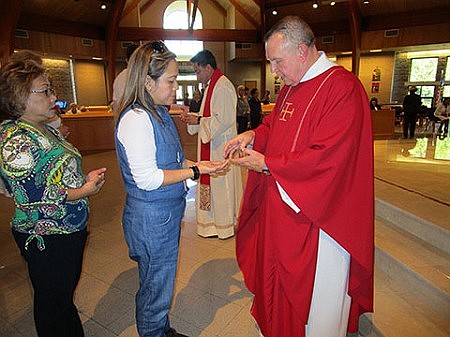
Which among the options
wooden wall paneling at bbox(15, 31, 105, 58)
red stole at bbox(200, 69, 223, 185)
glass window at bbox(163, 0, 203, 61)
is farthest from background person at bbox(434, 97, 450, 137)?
wooden wall paneling at bbox(15, 31, 105, 58)

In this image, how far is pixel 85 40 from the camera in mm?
11891

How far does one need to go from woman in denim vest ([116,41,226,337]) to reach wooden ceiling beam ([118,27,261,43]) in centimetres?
1284

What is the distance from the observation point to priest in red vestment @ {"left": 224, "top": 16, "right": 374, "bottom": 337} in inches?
51.3

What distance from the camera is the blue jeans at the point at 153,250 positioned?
1421 mm

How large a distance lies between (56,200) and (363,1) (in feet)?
40.8

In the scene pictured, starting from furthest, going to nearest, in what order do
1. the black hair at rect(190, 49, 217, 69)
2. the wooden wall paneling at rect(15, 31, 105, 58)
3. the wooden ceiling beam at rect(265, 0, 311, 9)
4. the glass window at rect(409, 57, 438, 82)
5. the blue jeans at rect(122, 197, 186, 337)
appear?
the glass window at rect(409, 57, 438, 82) < the wooden ceiling beam at rect(265, 0, 311, 9) < the wooden wall paneling at rect(15, 31, 105, 58) < the black hair at rect(190, 49, 217, 69) < the blue jeans at rect(122, 197, 186, 337)

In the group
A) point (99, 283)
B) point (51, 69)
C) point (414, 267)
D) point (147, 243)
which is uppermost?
point (51, 69)

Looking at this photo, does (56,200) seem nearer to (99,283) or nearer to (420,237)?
(99,283)

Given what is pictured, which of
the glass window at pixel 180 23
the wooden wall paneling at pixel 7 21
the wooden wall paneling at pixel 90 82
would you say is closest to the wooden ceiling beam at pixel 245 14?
the glass window at pixel 180 23

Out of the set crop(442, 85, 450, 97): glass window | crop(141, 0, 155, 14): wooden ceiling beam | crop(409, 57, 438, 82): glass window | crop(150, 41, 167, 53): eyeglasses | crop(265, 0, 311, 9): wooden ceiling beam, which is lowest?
crop(150, 41, 167, 53): eyeglasses

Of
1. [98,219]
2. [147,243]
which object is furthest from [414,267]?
[98,219]

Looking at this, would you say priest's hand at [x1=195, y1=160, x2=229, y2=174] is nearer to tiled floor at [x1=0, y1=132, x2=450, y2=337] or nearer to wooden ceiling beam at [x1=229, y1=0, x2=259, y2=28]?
tiled floor at [x1=0, y1=132, x2=450, y2=337]

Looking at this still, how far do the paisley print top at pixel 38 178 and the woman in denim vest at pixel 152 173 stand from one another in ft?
0.77

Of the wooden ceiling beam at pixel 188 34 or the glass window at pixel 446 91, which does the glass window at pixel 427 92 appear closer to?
the glass window at pixel 446 91
